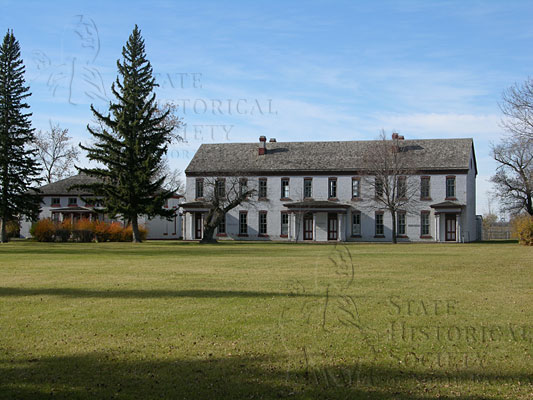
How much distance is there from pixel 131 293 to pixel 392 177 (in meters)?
44.1

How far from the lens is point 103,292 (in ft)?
49.2

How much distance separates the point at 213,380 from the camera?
7469mm

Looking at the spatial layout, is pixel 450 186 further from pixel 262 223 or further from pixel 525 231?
pixel 262 223

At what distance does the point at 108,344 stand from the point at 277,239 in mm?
51343

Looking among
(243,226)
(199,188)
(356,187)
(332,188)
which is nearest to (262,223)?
(243,226)

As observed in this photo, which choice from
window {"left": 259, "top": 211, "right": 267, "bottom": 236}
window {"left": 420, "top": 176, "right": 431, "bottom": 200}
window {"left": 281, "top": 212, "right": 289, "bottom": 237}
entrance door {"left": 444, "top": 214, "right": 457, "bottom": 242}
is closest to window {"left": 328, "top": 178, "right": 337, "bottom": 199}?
window {"left": 281, "top": 212, "right": 289, "bottom": 237}

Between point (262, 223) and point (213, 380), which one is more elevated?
point (262, 223)

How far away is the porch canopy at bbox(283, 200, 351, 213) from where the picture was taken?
188 ft

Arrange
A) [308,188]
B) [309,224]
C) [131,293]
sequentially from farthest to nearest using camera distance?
[308,188] < [309,224] < [131,293]

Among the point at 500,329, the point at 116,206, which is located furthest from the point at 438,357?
the point at 116,206

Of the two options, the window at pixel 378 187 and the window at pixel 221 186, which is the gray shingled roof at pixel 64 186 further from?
the window at pixel 378 187

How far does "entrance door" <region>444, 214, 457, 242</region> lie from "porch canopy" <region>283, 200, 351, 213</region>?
9.54 metres

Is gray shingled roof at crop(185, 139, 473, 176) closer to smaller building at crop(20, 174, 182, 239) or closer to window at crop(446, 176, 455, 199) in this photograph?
window at crop(446, 176, 455, 199)

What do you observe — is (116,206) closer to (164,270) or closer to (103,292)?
(164,270)
